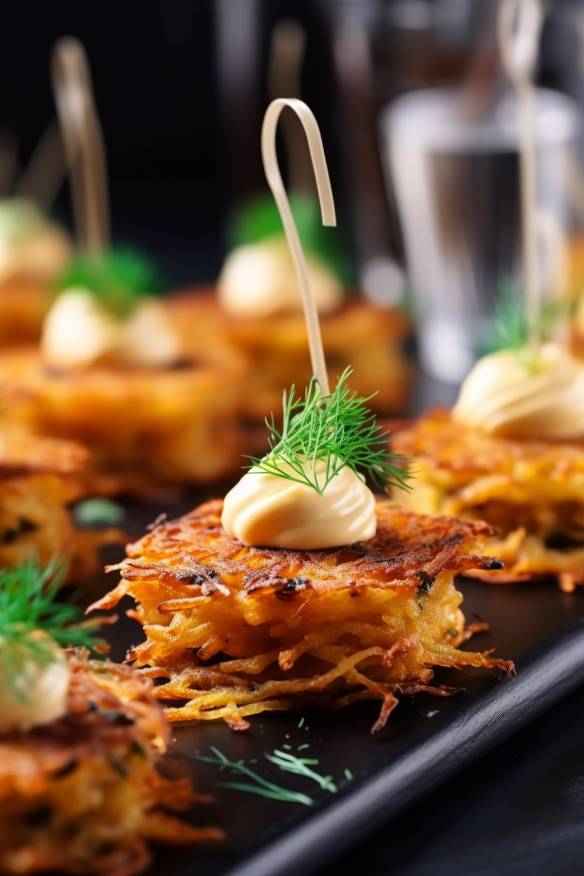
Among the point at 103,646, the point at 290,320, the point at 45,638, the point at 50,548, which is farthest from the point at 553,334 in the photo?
the point at 45,638

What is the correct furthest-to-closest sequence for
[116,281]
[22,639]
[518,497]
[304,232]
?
[304,232]
[116,281]
[518,497]
[22,639]

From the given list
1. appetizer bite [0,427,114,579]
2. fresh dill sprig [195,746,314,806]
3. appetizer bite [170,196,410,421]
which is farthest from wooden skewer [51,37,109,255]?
fresh dill sprig [195,746,314,806]

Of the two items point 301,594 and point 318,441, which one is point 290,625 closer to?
point 301,594

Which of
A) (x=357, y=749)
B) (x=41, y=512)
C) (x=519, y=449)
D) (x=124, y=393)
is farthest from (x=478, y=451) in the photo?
(x=124, y=393)

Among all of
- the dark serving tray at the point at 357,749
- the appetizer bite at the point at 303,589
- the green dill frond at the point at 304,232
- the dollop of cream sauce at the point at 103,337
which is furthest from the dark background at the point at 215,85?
the dark serving tray at the point at 357,749

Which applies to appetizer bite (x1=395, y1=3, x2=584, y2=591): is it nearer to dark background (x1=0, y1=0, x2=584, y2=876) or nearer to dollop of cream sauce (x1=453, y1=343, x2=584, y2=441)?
dollop of cream sauce (x1=453, y1=343, x2=584, y2=441)

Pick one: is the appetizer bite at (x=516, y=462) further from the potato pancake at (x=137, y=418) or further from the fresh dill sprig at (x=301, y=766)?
the fresh dill sprig at (x=301, y=766)

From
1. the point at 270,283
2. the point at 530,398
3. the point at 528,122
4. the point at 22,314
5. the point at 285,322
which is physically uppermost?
the point at 528,122
